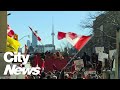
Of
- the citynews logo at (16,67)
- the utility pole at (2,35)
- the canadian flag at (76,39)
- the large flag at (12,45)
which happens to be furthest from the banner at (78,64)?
the citynews logo at (16,67)

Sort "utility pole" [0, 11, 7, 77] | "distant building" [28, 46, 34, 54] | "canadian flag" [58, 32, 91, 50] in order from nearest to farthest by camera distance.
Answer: "utility pole" [0, 11, 7, 77], "distant building" [28, 46, 34, 54], "canadian flag" [58, 32, 91, 50]

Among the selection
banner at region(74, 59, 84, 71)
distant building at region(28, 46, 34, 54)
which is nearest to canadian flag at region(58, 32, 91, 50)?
distant building at region(28, 46, 34, 54)

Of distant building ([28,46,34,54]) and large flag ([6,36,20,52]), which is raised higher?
large flag ([6,36,20,52])

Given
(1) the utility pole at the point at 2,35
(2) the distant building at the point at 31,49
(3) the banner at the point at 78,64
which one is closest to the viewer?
(1) the utility pole at the point at 2,35

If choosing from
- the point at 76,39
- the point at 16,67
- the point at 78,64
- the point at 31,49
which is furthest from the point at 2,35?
the point at 78,64

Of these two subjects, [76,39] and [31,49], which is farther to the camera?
[76,39]

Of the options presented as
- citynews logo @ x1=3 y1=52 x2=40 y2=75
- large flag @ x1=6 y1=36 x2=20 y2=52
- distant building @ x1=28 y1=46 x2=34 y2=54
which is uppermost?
large flag @ x1=6 y1=36 x2=20 y2=52

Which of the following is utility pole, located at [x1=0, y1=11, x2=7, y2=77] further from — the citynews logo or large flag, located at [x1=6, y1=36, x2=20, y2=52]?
large flag, located at [x1=6, y1=36, x2=20, y2=52]

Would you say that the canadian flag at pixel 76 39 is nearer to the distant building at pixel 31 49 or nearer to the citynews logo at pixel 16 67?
the distant building at pixel 31 49

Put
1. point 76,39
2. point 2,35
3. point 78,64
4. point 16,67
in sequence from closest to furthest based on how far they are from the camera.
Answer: point 16,67 < point 2,35 < point 76,39 < point 78,64

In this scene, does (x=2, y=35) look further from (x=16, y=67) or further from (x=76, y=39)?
(x=76, y=39)
